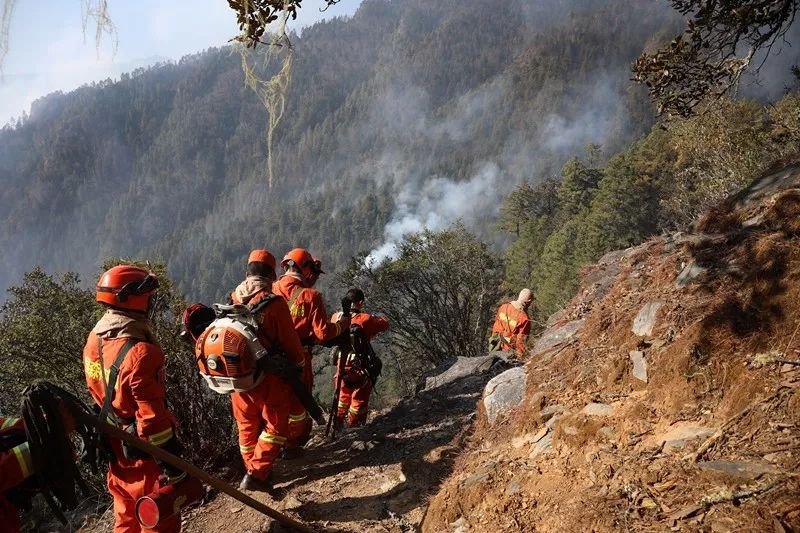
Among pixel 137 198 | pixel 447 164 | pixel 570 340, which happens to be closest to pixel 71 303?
pixel 570 340

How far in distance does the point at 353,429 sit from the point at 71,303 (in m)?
7.05

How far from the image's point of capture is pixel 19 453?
2725 mm

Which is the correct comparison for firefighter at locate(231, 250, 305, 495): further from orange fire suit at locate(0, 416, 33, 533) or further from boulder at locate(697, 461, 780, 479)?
boulder at locate(697, 461, 780, 479)

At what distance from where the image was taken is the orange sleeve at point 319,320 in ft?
18.3

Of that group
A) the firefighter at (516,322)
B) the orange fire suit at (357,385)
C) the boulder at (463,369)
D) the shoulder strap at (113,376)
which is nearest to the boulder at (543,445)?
the shoulder strap at (113,376)

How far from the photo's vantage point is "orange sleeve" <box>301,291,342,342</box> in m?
5.57

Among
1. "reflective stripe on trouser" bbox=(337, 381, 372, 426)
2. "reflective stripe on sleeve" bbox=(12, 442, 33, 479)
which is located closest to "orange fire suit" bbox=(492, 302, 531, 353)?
"reflective stripe on trouser" bbox=(337, 381, 372, 426)

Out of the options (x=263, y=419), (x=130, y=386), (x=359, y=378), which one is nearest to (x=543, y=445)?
(x=263, y=419)

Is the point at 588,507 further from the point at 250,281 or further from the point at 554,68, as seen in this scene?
the point at 554,68

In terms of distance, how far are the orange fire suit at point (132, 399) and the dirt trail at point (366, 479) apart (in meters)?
1.12

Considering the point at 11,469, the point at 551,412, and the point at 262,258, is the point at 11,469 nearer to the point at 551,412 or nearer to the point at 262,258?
the point at 262,258

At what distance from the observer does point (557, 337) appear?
16.8ft

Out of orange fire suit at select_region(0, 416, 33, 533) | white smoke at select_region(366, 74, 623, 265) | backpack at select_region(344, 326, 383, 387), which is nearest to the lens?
orange fire suit at select_region(0, 416, 33, 533)

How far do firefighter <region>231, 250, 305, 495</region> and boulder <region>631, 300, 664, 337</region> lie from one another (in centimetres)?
298
